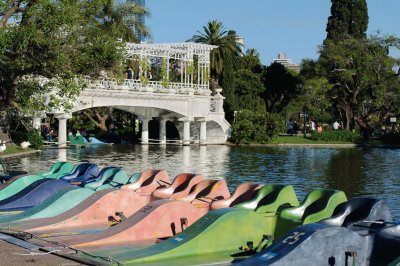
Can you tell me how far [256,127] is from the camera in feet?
243

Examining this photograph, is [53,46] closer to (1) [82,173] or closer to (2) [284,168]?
(1) [82,173]

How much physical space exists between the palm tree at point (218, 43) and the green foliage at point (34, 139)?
36.7 meters

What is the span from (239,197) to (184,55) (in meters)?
58.2

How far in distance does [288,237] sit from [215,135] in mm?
66022

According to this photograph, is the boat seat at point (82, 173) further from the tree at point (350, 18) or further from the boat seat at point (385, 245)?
the tree at point (350, 18)

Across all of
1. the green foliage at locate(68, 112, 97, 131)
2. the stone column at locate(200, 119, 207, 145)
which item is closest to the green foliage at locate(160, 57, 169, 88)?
the stone column at locate(200, 119, 207, 145)

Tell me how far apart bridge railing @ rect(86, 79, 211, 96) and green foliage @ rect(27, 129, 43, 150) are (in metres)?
7.22

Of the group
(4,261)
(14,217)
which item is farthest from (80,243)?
(14,217)

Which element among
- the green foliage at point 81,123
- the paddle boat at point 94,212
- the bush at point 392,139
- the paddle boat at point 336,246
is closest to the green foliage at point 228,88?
the green foliage at point 81,123

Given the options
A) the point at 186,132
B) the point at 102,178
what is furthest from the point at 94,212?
the point at 186,132

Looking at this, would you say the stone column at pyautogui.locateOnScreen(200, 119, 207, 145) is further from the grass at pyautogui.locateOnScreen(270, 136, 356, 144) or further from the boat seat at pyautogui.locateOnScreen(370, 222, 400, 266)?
the boat seat at pyautogui.locateOnScreen(370, 222, 400, 266)

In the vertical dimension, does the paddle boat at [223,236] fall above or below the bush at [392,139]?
below

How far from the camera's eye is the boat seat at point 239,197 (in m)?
16.5

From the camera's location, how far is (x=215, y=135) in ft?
253
